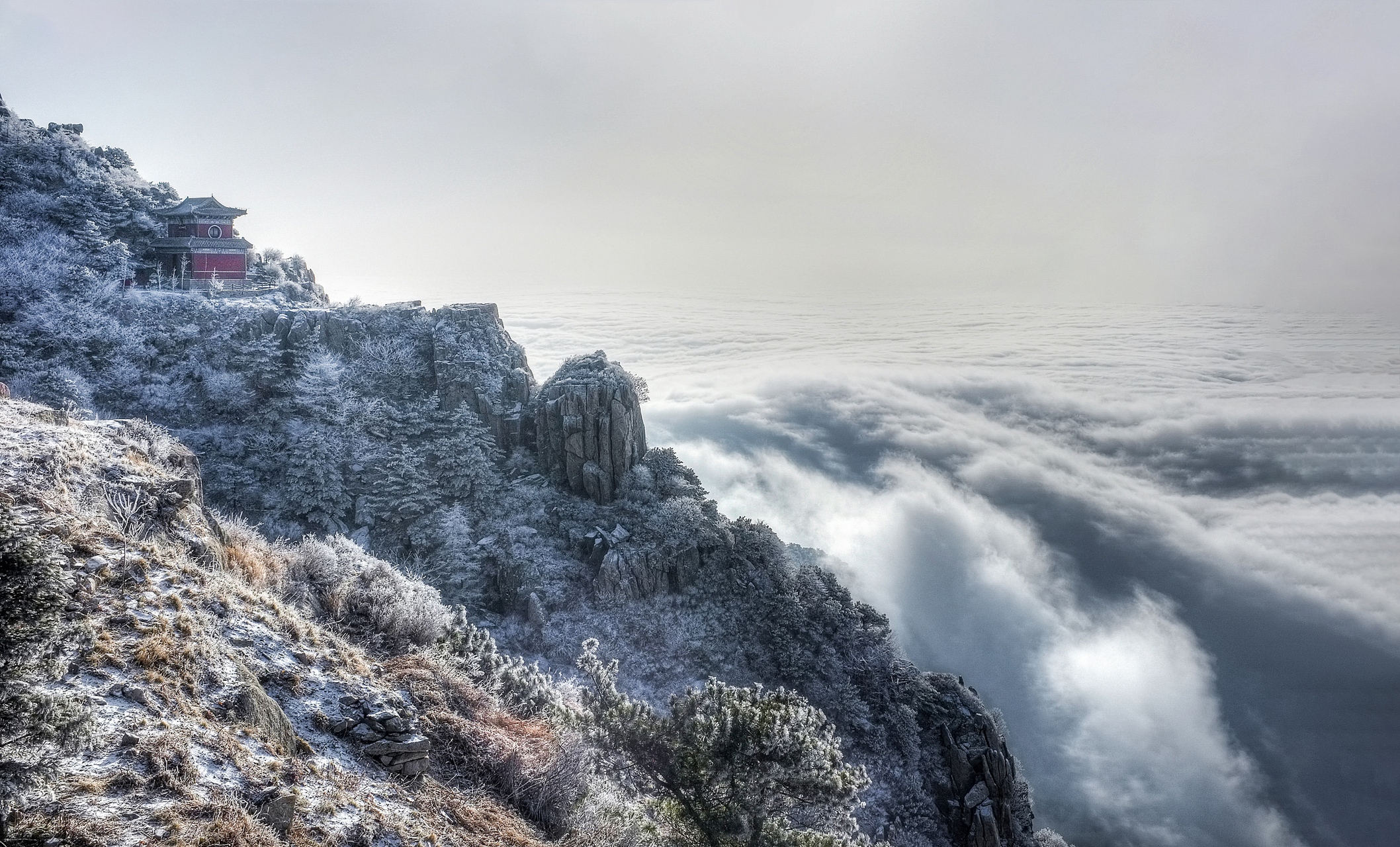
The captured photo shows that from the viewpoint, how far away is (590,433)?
36.7 metres

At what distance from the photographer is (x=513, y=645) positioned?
2988cm

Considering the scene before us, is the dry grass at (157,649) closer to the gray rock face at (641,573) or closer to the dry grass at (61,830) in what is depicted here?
the dry grass at (61,830)

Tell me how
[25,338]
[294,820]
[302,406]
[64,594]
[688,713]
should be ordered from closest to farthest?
[64,594]
[294,820]
[688,713]
[25,338]
[302,406]

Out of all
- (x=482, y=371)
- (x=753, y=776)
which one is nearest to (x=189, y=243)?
(x=482, y=371)

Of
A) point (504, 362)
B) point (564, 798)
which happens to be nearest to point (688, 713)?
point (564, 798)

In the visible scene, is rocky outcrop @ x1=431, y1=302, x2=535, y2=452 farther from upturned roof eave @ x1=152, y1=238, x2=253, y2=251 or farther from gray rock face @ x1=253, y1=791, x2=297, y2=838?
gray rock face @ x1=253, y1=791, x2=297, y2=838

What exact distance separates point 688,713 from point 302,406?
31.1 m

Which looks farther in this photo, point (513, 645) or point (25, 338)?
point (25, 338)

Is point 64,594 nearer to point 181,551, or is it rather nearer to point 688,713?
point 181,551

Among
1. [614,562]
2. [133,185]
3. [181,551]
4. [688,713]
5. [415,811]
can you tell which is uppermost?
[133,185]

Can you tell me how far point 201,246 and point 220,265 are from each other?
1.43 m

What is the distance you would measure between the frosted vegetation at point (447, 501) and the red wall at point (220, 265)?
3304 millimetres

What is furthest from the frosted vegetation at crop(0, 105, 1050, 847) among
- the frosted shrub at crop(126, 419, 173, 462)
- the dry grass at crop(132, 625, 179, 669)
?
the dry grass at crop(132, 625, 179, 669)

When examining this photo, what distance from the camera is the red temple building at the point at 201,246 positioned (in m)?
40.7
